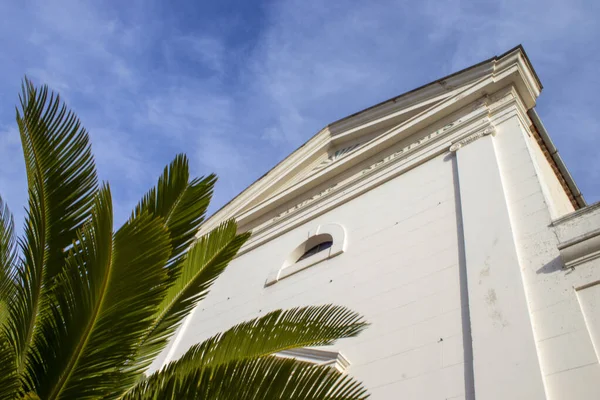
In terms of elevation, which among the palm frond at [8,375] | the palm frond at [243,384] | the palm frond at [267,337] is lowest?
the palm frond at [8,375]

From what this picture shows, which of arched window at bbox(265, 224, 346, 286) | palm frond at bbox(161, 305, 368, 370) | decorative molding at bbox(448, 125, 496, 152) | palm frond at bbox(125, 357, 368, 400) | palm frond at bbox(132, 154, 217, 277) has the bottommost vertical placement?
palm frond at bbox(125, 357, 368, 400)

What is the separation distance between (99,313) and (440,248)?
532 cm

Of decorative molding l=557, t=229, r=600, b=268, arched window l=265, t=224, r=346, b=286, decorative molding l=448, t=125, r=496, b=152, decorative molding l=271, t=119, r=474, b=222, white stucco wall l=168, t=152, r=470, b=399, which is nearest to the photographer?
decorative molding l=557, t=229, r=600, b=268

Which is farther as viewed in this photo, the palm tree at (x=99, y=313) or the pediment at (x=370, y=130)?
the pediment at (x=370, y=130)

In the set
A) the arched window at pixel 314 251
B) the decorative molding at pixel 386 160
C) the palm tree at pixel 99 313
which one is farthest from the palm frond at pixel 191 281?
the decorative molding at pixel 386 160

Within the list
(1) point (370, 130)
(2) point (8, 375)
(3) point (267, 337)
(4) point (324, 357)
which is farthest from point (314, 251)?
Answer: (2) point (8, 375)

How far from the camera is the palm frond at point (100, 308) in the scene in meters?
3.81

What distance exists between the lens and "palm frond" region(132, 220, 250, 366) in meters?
4.78

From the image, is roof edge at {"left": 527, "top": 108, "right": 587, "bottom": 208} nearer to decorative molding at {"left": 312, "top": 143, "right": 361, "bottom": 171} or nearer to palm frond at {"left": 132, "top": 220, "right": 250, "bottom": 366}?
decorative molding at {"left": 312, "top": 143, "right": 361, "bottom": 171}

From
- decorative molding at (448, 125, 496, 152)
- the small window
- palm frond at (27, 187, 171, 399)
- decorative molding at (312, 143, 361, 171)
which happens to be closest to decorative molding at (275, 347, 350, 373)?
the small window

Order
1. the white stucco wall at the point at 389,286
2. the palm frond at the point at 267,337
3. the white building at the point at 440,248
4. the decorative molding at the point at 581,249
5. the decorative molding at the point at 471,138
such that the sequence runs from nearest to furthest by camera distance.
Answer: the palm frond at the point at 267,337
the white building at the point at 440,248
the decorative molding at the point at 581,249
the white stucco wall at the point at 389,286
the decorative molding at the point at 471,138

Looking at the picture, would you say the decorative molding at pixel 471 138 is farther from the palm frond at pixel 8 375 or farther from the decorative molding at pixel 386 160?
the palm frond at pixel 8 375

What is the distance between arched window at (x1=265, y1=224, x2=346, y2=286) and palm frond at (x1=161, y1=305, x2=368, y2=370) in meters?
4.90

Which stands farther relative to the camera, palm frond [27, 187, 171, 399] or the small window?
the small window
